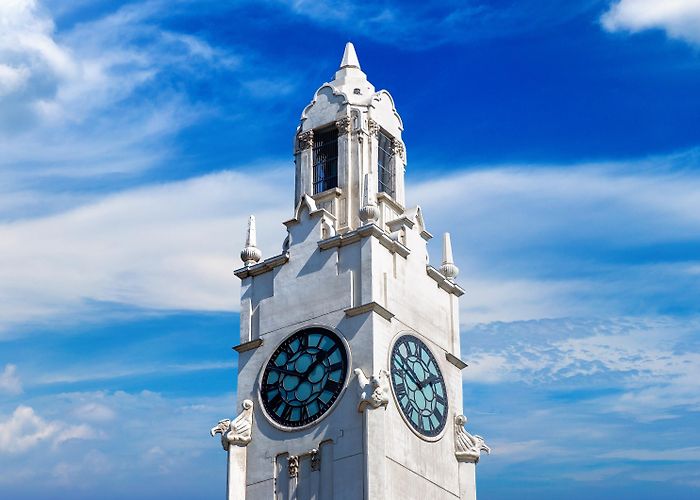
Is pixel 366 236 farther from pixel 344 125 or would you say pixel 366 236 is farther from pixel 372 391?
pixel 372 391

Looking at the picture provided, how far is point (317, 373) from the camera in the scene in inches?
1988

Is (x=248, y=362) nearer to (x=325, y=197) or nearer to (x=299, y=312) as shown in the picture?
(x=299, y=312)

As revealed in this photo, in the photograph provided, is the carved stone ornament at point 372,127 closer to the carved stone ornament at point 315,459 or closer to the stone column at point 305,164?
the stone column at point 305,164

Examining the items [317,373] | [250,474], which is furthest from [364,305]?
[250,474]

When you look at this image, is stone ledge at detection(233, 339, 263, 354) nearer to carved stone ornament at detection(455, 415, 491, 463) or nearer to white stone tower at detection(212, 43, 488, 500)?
white stone tower at detection(212, 43, 488, 500)

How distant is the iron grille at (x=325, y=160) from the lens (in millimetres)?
55281

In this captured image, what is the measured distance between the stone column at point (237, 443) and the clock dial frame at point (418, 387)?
4965 millimetres

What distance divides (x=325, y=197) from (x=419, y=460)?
9.97 metres

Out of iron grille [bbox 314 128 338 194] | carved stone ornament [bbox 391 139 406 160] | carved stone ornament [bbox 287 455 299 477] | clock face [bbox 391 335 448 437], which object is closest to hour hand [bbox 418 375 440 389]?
clock face [bbox 391 335 448 437]

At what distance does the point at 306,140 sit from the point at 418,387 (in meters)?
10.2

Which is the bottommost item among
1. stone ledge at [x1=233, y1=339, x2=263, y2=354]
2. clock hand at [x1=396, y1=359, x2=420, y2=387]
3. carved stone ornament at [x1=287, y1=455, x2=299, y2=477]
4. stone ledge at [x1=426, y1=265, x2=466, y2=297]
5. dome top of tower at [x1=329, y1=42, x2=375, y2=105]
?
carved stone ornament at [x1=287, y1=455, x2=299, y2=477]

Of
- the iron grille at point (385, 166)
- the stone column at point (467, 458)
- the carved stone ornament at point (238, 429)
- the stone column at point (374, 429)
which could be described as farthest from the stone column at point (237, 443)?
the iron grille at point (385, 166)

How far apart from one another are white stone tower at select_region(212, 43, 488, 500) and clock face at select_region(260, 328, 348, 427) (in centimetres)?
4

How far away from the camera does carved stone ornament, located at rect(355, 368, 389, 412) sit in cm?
4819
